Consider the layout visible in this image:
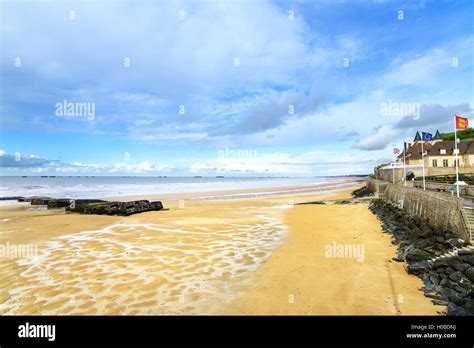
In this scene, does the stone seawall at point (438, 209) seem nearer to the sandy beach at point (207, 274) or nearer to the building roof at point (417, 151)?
the sandy beach at point (207, 274)

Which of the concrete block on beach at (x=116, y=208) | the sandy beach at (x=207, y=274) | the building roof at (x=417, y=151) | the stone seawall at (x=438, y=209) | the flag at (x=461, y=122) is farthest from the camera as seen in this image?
the building roof at (x=417, y=151)

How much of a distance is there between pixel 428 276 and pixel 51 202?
3602 centimetres

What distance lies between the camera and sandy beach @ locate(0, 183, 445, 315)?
7.38m

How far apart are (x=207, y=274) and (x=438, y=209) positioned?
12.2 metres

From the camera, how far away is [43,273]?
9953 millimetres

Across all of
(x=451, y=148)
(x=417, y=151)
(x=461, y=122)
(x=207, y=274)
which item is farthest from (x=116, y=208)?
(x=417, y=151)

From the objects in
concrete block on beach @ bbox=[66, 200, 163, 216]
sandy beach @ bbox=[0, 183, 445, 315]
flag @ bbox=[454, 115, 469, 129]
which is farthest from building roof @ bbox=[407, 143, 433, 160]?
concrete block on beach @ bbox=[66, 200, 163, 216]

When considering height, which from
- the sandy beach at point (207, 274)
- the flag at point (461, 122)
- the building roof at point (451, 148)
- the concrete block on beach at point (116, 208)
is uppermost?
the building roof at point (451, 148)

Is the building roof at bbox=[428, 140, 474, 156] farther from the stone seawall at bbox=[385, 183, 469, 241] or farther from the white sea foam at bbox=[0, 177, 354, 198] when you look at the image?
the stone seawall at bbox=[385, 183, 469, 241]

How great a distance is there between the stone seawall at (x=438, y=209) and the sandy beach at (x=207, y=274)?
2.57 metres

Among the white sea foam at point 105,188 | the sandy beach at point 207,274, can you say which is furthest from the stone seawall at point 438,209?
the white sea foam at point 105,188

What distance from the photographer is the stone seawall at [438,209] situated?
37.4 ft
